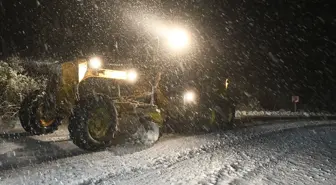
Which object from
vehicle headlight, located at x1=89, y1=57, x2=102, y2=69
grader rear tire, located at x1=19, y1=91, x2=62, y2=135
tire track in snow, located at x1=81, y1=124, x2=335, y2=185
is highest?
vehicle headlight, located at x1=89, y1=57, x2=102, y2=69

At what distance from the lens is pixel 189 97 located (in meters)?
10.8

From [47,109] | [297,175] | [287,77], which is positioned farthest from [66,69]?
[287,77]

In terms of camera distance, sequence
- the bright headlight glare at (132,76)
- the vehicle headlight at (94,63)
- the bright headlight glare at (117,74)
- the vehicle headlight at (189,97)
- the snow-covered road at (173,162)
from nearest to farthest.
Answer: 1. the snow-covered road at (173,162)
2. the vehicle headlight at (94,63)
3. the bright headlight glare at (117,74)
4. the bright headlight glare at (132,76)
5. the vehicle headlight at (189,97)

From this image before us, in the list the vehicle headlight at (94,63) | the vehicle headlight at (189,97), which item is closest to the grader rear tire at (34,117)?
the vehicle headlight at (94,63)

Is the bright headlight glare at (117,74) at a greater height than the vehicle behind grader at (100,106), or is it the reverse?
the bright headlight glare at (117,74)

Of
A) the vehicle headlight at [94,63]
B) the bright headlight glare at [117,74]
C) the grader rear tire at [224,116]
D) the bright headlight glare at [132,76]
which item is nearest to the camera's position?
the vehicle headlight at [94,63]

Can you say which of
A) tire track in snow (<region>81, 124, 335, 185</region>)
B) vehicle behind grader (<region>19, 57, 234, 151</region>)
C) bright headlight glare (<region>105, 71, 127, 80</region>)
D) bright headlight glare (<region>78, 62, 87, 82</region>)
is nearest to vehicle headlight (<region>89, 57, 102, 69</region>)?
vehicle behind grader (<region>19, 57, 234, 151</region>)

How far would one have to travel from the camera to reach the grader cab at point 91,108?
7.06 metres

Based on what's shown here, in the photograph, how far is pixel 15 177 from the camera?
17.7ft

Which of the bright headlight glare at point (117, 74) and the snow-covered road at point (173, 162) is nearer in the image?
the snow-covered road at point (173, 162)

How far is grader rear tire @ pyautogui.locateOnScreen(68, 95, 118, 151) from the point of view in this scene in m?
6.91

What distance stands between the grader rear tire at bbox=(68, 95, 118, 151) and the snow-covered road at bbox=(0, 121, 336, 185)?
0.79ft

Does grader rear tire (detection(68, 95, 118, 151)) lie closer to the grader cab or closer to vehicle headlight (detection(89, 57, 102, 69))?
the grader cab

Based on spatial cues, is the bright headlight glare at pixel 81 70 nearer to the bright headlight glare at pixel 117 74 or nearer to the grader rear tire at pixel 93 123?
the bright headlight glare at pixel 117 74
